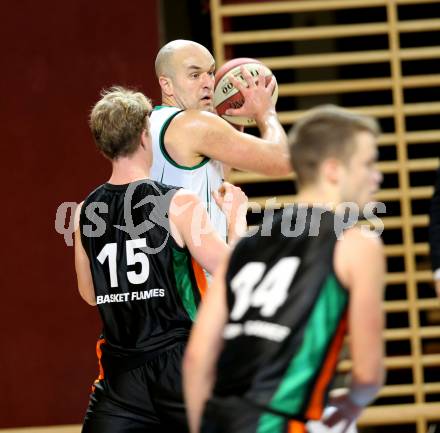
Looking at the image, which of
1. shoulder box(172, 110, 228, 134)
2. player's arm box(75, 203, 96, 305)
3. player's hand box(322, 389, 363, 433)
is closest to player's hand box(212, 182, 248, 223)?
shoulder box(172, 110, 228, 134)

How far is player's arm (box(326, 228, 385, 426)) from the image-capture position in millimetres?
2152

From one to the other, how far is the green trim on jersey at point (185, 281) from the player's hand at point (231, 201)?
1.50 ft

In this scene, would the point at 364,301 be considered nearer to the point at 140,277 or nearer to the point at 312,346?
the point at 312,346

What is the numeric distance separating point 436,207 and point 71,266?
2648 mm

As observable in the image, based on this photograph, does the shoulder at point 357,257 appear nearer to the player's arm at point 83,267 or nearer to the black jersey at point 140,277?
the black jersey at point 140,277

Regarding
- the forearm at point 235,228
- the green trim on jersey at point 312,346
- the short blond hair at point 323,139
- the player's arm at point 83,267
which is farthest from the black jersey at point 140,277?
the green trim on jersey at point 312,346

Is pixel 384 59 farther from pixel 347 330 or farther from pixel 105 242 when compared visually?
pixel 347 330

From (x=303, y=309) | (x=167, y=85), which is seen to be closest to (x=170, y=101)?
(x=167, y=85)

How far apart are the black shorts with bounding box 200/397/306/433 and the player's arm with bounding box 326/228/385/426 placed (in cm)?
17

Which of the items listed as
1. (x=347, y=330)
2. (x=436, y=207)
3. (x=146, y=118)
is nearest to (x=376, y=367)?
(x=347, y=330)

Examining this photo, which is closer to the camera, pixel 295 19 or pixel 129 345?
pixel 129 345

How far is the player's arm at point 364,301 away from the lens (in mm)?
2152

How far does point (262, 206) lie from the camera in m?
6.11

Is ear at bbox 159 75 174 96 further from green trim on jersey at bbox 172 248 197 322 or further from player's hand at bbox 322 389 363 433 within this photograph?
player's hand at bbox 322 389 363 433
